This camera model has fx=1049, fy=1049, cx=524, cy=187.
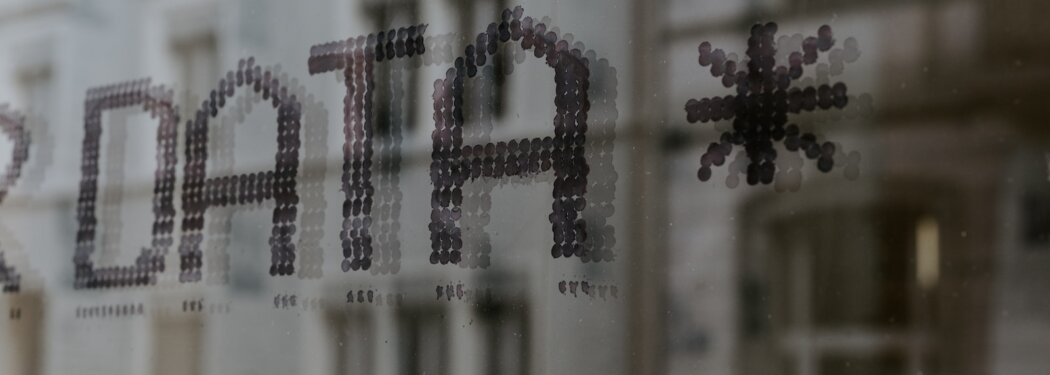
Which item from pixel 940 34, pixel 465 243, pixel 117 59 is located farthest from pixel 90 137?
pixel 940 34

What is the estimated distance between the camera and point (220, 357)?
27.1 inches

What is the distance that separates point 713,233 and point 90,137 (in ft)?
1.62

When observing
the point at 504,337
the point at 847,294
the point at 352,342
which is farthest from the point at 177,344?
the point at 847,294

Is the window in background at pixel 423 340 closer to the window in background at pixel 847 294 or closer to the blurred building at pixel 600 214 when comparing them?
the blurred building at pixel 600 214

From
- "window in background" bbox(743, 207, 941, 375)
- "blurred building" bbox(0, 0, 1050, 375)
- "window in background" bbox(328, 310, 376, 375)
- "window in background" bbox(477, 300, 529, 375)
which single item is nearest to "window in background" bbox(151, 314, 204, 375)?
"blurred building" bbox(0, 0, 1050, 375)

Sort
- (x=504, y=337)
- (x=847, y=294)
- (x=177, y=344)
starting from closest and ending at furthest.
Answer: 1. (x=847, y=294)
2. (x=504, y=337)
3. (x=177, y=344)

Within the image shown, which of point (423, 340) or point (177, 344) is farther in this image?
point (177, 344)

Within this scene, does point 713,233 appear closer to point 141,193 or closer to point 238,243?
point 238,243

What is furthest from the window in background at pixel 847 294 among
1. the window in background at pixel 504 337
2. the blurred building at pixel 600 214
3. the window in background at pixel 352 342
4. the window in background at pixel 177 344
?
the window in background at pixel 177 344

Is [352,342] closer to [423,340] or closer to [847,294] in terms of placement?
[423,340]

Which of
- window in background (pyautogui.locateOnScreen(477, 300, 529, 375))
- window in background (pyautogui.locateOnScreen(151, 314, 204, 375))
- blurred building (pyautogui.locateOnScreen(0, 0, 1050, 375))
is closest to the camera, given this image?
blurred building (pyautogui.locateOnScreen(0, 0, 1050, 375))

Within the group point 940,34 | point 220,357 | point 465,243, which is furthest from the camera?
point 220,357

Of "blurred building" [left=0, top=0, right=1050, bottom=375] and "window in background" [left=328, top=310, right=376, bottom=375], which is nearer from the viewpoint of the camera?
"blurred building" [left=0, top=0, right=1050, bottom=375]

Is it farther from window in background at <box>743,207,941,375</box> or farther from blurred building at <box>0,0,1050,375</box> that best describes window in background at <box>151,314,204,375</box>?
window in background at <box>743,207,941,375</box>
